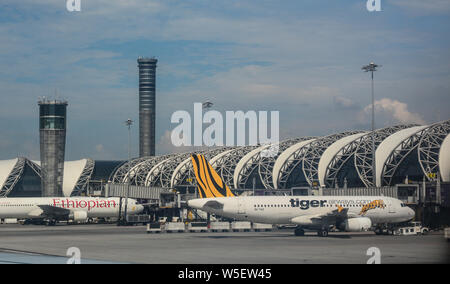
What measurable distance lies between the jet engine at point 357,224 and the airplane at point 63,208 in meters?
51.5

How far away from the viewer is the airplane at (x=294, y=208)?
2446 inches

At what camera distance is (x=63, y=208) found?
103 metres

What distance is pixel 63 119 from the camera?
600 ft

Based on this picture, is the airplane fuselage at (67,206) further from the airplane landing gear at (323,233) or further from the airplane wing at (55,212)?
the airplane landing gear at (323,233)

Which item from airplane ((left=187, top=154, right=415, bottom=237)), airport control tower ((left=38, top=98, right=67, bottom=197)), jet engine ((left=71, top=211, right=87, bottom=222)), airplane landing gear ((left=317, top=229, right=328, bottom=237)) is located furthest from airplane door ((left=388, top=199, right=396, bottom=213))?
airport control tower ((left=38, top=98, right=67, bottom=197))

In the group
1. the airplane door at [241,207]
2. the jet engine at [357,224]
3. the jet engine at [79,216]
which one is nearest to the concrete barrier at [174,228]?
the airplane door at [241,207]

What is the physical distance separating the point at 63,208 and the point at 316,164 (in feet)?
144

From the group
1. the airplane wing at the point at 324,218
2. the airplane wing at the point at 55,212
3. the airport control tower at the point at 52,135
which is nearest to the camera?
the airplane wing at the point at 324,218

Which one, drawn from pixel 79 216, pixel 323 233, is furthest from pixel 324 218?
pixel 79 216

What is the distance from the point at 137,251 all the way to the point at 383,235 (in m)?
32.8

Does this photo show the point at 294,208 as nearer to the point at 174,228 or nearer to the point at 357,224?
the point at 357,224

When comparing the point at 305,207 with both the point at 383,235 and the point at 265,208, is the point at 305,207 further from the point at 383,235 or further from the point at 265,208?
the point at 383,235

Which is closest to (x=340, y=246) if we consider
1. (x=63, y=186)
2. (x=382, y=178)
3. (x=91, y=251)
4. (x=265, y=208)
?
(x=265, y=208)
